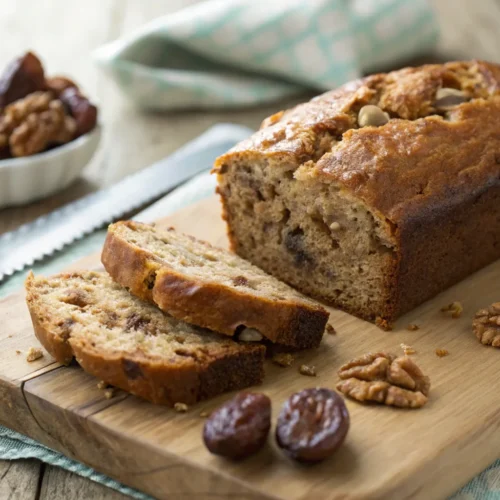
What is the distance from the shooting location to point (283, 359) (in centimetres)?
357

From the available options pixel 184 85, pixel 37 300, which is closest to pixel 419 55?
pixel 184 85

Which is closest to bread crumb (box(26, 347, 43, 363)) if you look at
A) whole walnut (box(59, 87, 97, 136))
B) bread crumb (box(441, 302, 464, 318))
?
bread crumb (box(441, 302, 464, 318))

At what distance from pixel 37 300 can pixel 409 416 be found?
1633 mm

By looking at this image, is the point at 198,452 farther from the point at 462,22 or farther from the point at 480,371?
the point at 462,22

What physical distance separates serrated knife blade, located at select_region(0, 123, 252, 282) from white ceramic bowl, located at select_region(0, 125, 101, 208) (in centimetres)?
31

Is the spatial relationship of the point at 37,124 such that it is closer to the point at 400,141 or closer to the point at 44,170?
the point at 44,170

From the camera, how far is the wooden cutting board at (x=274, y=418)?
2.88 metres

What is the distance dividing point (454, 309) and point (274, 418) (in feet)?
4.11

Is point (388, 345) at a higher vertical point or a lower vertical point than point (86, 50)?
lower

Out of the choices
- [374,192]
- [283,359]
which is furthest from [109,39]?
[283,359]

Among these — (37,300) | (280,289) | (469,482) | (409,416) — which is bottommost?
(469,482)

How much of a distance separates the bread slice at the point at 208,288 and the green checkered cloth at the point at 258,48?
108 inches

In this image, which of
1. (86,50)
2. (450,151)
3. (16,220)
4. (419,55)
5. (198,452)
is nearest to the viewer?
(198,452)

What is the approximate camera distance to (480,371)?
3.54 meters
